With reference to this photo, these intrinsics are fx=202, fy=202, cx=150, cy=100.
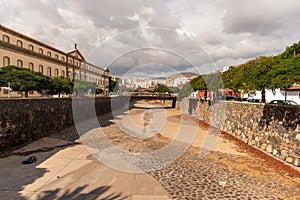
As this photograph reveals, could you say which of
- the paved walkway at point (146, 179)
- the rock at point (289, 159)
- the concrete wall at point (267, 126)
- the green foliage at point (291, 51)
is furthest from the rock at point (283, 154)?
the green foliage at point (291, 51)

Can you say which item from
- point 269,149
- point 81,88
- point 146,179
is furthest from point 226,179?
point 81,88

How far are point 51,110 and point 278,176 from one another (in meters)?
13.7

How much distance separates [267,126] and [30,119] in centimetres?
1295

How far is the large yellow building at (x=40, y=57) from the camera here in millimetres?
34875

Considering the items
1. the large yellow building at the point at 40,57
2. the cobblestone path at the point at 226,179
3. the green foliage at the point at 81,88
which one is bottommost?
the cobblestone path at the point at 226,179

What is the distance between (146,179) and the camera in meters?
6.75

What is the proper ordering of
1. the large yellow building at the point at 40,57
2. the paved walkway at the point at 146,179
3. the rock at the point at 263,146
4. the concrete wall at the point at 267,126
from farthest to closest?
1. the large yellow building at the point at 40,57
2. the rock at the point at 263,146
3. the concrete wall at the point at 267,126
4. the paved walkway at the point at 146,179

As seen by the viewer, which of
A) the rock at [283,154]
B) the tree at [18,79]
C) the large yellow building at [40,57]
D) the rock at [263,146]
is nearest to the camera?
the rock at [283,154]

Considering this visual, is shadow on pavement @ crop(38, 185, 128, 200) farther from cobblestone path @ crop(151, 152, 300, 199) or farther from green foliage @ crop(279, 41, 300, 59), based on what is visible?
green foliage @ crop(279, 41, 300, 59)

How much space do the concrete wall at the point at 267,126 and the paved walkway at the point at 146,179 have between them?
0.72 metres

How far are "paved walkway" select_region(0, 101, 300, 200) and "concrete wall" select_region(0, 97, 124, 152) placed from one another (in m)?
1.04

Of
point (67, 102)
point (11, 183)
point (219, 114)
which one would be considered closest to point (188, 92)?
point (219, 114)

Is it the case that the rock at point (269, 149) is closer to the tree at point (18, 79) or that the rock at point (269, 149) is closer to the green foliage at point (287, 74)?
the green foliage at point (287, 74)

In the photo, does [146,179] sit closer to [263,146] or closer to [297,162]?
[297,162]
